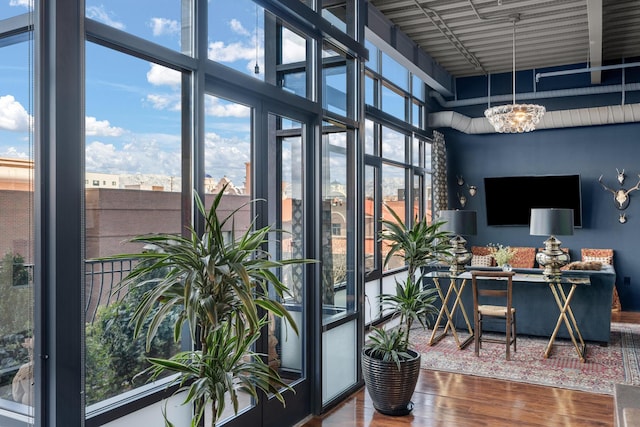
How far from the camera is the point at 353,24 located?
177 inches

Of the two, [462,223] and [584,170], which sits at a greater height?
[584,170]

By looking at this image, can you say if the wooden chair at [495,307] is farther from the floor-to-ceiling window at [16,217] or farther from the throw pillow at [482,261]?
the floor-to-ceiling window at [16,217]

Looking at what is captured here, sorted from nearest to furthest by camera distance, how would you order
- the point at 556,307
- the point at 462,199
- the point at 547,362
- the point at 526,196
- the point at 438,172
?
the point at 547,362, the point at 556,307, the point at 526,196, the point at 438,172, the point at 462,199

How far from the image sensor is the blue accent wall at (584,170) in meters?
8.41

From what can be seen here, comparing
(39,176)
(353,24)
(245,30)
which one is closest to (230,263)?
(39,176)

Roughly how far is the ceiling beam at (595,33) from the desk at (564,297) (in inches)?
109

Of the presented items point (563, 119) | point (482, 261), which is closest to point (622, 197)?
point (563, 119)

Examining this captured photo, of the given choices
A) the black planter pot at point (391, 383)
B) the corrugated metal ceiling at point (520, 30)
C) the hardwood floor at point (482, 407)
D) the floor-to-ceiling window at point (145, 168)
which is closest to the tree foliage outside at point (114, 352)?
the floor-to-ceiling window at point (145, 168)

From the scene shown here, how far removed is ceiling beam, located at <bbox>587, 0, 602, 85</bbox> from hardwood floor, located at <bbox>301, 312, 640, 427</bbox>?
376cm

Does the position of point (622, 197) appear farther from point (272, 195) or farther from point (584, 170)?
point (272, 195)

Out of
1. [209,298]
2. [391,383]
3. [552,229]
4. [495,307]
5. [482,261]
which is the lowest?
[391,383]

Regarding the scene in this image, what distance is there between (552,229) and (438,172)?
3882 mm

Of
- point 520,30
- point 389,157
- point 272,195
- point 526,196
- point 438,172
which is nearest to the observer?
point 272,195

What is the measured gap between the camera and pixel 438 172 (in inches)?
362
